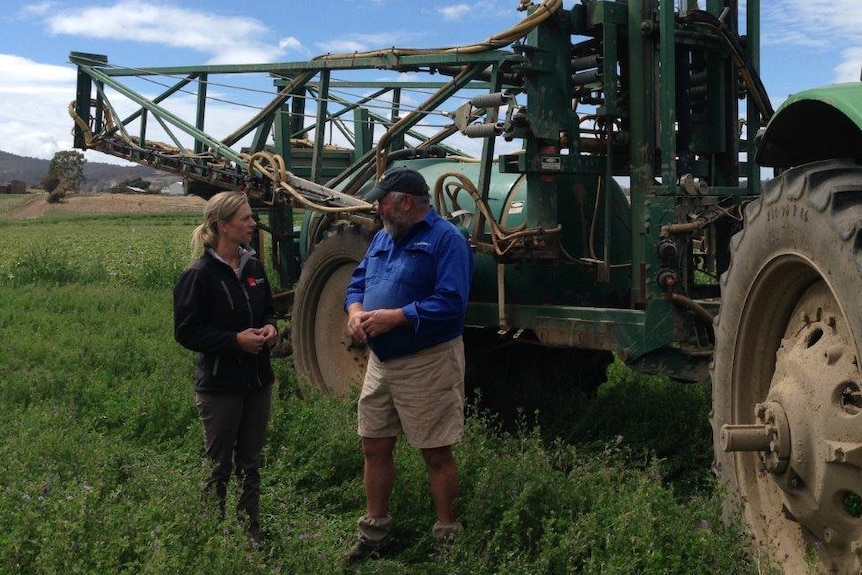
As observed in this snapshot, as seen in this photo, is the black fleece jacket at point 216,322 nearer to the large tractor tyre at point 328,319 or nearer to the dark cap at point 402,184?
the dark cap at point 402,184

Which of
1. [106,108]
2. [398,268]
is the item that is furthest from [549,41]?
[106,108]

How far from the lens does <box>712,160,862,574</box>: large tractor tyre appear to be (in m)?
3.05

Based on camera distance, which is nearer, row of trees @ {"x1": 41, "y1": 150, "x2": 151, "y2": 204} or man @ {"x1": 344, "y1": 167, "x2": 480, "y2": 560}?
man @ {"x1": 344, "y1": 167, "x2": 480, "y2": 560}

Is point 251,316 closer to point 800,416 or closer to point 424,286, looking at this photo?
point 424,286

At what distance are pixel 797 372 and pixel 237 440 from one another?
96.5 inches

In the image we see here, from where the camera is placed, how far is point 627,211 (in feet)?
20.4

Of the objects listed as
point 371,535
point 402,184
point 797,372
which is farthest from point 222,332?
point 797,372

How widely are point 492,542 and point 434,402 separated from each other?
2.18 ft

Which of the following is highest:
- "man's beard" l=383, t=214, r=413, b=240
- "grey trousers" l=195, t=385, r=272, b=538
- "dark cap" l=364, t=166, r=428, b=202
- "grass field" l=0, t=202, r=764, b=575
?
"dark cap" l=364, t=166, r=428, b=202

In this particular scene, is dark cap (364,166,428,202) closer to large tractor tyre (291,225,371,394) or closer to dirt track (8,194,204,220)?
large tractor tyre (291,225,371,394)

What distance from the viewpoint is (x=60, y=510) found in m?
3.95

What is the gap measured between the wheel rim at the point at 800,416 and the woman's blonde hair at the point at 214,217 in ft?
7.17

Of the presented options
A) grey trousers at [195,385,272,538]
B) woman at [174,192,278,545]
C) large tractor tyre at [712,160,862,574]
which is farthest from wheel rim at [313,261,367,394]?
large tractor tyre at [712,160,862,574]

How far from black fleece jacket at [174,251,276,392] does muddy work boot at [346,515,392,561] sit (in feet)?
2.64
